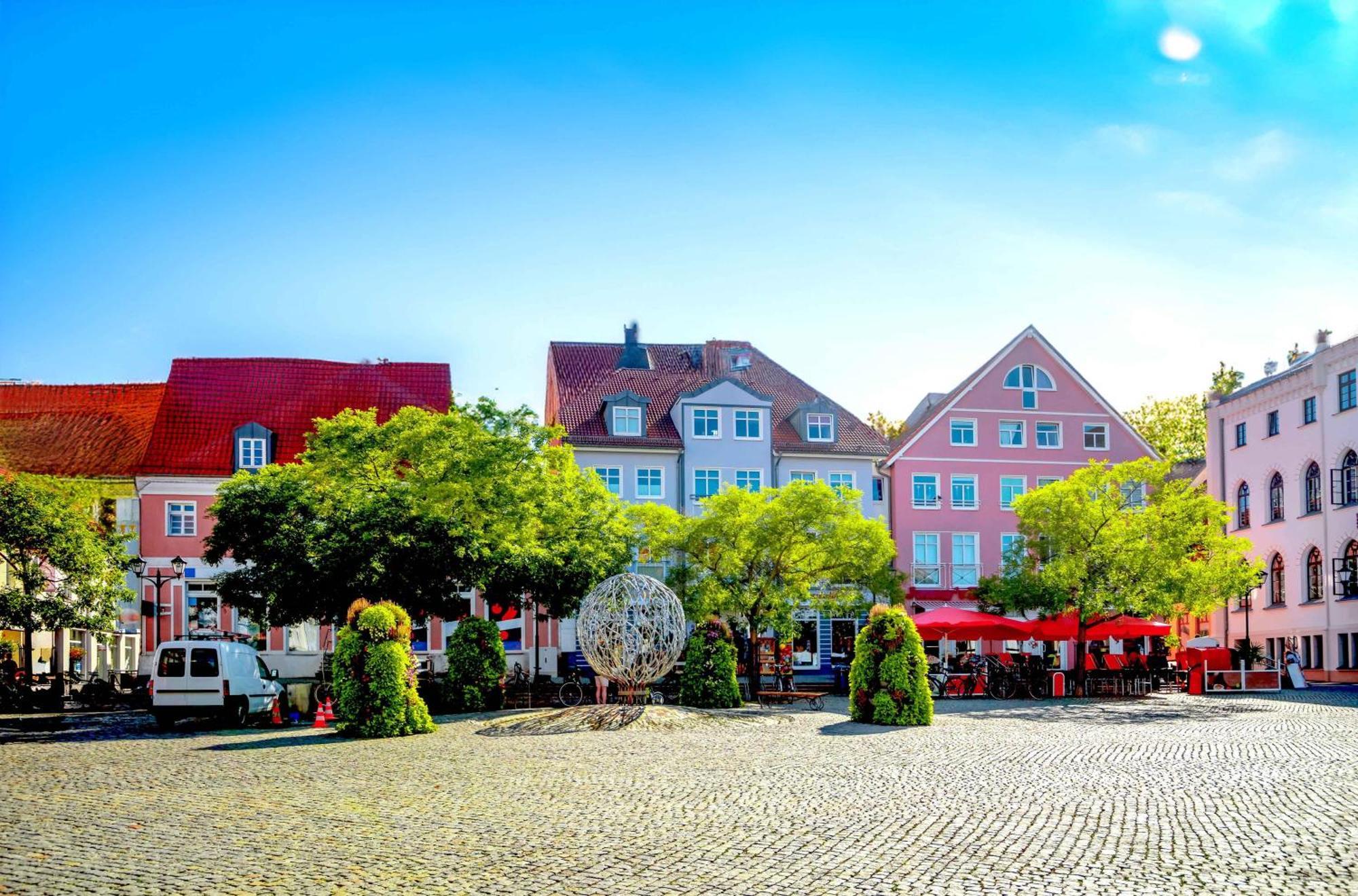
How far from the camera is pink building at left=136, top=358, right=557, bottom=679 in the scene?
53.6 m

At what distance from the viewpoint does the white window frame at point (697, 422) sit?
2304 inches

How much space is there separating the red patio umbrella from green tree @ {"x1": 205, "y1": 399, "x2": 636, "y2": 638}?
14030 mm

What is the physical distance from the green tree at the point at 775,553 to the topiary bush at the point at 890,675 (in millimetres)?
12852

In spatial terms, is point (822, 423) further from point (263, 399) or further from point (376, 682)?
point (376, 682)

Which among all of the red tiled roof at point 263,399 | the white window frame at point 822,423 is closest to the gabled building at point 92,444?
the red tiled roof at point 263,399

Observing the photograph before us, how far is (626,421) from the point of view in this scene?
58500mm

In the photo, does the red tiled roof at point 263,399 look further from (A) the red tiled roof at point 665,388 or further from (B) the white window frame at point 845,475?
(B) the white window frame at point 845,475

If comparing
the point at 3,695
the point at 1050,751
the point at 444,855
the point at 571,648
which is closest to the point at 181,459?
the point at 571,648

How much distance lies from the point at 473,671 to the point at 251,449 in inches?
1031

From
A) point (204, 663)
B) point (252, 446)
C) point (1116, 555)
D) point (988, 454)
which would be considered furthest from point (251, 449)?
point (1116, 555)

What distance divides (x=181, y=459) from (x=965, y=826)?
4627cm

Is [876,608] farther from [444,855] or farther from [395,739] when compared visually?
[444,855]

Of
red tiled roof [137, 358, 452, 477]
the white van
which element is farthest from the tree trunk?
red tiled roof [137, 358, 452, 477]

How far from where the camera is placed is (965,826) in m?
14.9
